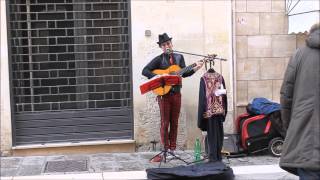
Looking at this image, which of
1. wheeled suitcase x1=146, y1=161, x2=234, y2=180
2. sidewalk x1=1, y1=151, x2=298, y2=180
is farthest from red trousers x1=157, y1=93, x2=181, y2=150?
wheeled suitcase x1=146, y1=161, x2=234, y2=180

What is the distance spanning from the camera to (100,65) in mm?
8555

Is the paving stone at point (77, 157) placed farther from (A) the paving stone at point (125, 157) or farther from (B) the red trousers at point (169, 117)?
(B) the red trousers at point (169, 117)

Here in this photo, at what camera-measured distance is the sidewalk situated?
22.8ft

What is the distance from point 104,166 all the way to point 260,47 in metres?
3.17

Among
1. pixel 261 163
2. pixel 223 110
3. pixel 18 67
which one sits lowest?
pixel 261 163

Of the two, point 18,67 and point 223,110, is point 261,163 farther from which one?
point 18,67

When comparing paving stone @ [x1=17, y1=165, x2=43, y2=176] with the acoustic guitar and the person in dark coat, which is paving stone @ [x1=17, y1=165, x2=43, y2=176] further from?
the person in dark coat

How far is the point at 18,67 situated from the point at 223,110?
3.18m

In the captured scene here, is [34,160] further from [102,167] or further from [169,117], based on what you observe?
[169,117]

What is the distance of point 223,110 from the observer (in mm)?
7395

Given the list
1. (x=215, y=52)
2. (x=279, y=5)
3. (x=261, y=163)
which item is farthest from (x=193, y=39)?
(x=261, y=163)

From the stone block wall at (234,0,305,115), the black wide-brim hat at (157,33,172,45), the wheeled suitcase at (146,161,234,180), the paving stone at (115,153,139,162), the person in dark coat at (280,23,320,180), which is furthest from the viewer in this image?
the stone block wall at (234,0,305,115)

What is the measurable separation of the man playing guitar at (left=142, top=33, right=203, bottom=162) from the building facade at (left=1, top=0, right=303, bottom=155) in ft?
2.11

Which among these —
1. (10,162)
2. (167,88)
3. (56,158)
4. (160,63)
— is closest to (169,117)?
(167,88)
